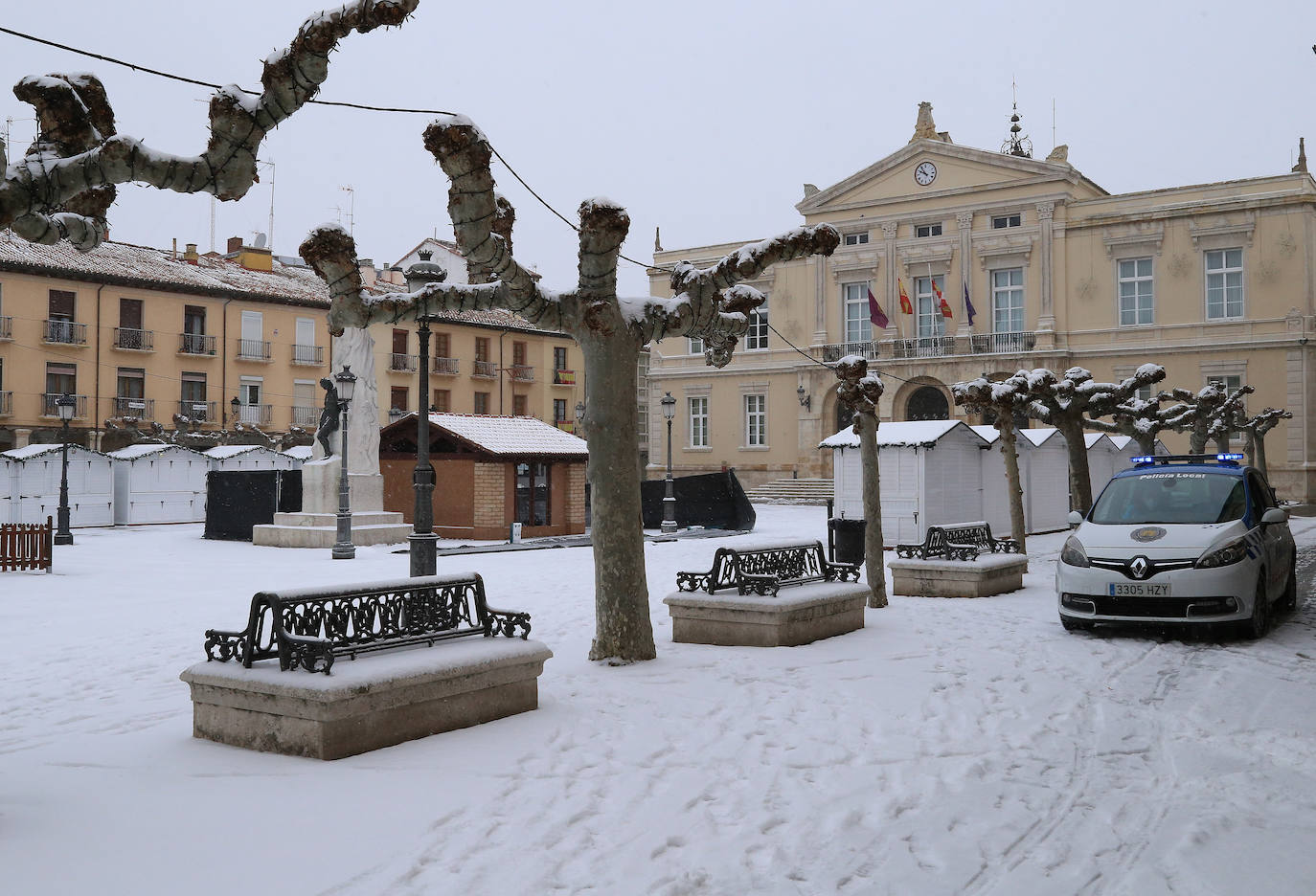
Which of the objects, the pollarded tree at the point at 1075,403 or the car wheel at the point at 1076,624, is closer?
the car wheel at the point at 1076,624

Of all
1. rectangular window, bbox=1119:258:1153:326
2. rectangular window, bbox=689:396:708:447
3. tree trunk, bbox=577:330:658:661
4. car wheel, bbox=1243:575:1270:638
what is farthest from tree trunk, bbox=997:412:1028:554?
rectangular window, bbox=689:396:708:447

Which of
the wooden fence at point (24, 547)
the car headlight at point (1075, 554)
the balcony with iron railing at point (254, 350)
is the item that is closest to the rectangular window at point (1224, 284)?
the car headlight at point (1075, 554)

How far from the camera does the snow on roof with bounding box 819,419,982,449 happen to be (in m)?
20.5

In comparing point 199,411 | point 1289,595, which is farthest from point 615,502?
point 199,411

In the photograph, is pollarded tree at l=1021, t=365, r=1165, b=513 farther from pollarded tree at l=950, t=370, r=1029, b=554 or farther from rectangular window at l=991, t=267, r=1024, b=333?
rectangular window at l=991, t=267, r=1024, b=333

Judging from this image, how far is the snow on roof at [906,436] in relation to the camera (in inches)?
808

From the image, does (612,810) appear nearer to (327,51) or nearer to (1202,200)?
(327,51)

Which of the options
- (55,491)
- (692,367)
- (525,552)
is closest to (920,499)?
(525,552)

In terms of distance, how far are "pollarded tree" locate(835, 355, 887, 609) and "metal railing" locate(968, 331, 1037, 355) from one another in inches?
1299

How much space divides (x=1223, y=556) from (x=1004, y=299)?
121 ft

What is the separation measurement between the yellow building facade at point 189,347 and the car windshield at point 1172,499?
2686 centimetres

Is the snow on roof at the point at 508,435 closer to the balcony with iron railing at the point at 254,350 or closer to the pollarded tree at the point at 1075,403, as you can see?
the pollarded tree at the point at 1075,403

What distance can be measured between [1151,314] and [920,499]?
84.4 feet

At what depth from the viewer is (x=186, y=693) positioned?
752 centimetres
